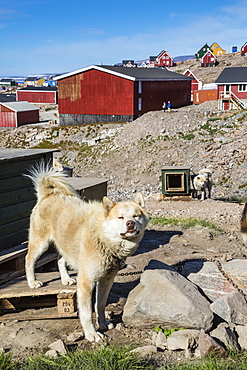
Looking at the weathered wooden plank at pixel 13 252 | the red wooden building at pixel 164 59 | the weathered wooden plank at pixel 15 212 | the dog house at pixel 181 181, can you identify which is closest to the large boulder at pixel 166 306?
the weathered wooden plank at pixel 13 252

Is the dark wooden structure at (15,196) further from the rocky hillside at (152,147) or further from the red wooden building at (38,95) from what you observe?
the red wooden building at (38,95)

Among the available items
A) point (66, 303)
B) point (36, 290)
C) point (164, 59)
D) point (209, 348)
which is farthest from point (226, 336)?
point (164, 59)

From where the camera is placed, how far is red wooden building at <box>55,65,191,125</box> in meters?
37.1

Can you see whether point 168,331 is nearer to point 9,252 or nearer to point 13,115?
point 9,252


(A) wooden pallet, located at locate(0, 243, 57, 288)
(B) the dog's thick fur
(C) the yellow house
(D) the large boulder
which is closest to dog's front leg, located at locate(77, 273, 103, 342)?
(B) the dog's thick fur

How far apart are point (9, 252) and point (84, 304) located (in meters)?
2.07

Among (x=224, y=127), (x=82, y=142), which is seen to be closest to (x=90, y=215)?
(x=224, y=127)

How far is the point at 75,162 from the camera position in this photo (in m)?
29.0

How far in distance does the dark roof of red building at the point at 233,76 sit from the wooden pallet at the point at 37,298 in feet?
131

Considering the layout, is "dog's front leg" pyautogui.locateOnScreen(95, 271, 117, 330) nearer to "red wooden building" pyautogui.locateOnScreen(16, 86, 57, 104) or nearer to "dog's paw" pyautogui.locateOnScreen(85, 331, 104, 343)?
"dog's paw" pyautogui.locateOnScreen(85, 331, 104, 343)

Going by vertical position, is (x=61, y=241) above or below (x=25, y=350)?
above

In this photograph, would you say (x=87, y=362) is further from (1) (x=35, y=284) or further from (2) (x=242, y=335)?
(2) (x=242, y=335)

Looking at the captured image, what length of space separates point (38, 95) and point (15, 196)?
55446 mm

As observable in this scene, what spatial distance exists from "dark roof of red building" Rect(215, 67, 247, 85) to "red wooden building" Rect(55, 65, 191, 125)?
6361mm
